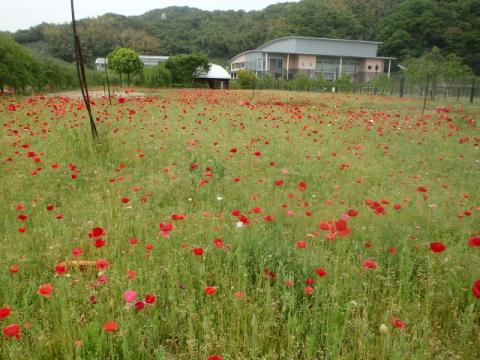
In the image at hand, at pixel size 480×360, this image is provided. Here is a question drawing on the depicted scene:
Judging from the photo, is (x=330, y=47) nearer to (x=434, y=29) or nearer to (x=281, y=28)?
(x=434, y=29)

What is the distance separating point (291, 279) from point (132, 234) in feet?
5.00

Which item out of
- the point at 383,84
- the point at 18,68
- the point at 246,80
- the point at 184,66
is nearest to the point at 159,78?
the point at 184,66

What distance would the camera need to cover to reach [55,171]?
4.97 m

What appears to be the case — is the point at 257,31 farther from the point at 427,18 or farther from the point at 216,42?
the point at 427,18

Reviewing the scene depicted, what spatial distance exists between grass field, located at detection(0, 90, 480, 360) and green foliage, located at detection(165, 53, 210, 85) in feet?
143

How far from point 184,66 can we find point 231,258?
48.4 metres

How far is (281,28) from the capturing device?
3312 inches

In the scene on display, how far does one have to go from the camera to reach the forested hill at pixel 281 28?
217 ft

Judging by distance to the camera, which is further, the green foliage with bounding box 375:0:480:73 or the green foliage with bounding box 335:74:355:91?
the green foliage with bounding box 375:0:480:73

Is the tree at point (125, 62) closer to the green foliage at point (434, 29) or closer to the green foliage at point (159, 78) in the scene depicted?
the green foliage at point (159, 78)

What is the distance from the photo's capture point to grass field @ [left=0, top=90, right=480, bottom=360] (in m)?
1.91

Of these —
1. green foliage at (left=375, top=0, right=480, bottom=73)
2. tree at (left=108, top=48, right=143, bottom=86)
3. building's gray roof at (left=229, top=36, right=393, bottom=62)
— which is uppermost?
green foliage at (left=375, top=0, right=480, bottom=73)

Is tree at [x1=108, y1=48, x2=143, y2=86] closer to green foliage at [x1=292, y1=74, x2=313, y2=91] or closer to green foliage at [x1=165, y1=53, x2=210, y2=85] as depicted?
green foliage at [x1=165, y1=53, x2=210, y2=85]

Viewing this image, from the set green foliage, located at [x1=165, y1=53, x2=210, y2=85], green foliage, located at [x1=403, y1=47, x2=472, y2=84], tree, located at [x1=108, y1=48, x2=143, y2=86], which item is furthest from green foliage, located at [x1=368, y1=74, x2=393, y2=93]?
tree, located at [x1=108, y1=48, x2=143, y2=86]
